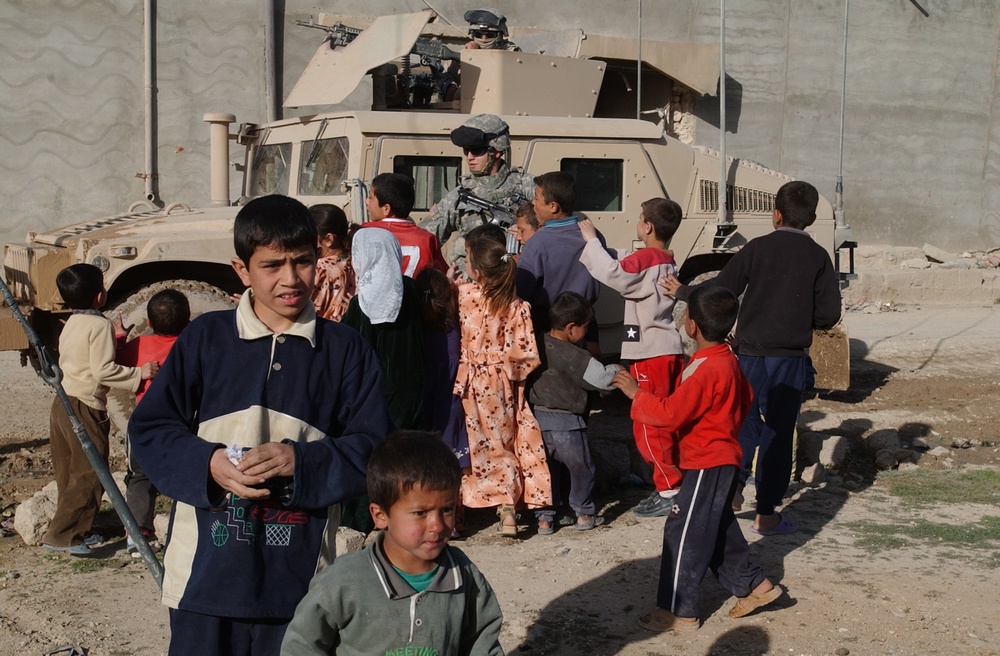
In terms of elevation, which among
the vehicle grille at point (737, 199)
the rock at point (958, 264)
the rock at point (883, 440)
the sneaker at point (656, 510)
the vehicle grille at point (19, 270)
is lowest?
the sneaker at point (656, 510)

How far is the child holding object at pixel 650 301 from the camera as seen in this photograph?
16.4 ft

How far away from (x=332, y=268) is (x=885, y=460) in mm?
3426

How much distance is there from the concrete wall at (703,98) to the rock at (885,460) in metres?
9.05

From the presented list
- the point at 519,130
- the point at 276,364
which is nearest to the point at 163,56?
the point at 519,130

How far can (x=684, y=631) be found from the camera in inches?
151

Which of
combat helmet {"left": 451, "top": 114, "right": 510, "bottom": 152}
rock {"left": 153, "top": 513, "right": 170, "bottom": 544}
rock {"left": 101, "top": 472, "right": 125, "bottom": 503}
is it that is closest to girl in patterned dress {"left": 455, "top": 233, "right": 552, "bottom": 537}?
combat helmet {"left": 451, "top": 114, "right": 510, "bottom": 152}

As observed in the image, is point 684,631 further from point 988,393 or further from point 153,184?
point 153,184

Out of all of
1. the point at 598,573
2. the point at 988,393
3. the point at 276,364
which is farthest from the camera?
the point at 988,393

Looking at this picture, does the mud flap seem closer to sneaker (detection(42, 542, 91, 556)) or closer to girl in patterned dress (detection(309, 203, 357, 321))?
girl in patterned dress (detection(309, 203, 357, 321))

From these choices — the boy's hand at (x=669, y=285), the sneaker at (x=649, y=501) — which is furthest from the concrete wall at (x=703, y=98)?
the boy's hand at (x=669, y=285)

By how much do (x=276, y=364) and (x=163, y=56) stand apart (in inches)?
438

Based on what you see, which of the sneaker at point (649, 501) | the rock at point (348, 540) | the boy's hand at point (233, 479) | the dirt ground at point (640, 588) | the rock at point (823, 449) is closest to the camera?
the boy's hand at point (233, 479)

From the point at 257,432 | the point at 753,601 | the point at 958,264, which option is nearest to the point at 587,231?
the point at 753,601

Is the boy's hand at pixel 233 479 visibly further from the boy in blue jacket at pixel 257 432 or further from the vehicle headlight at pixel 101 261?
the vehicle headlight at pixel 101 261
